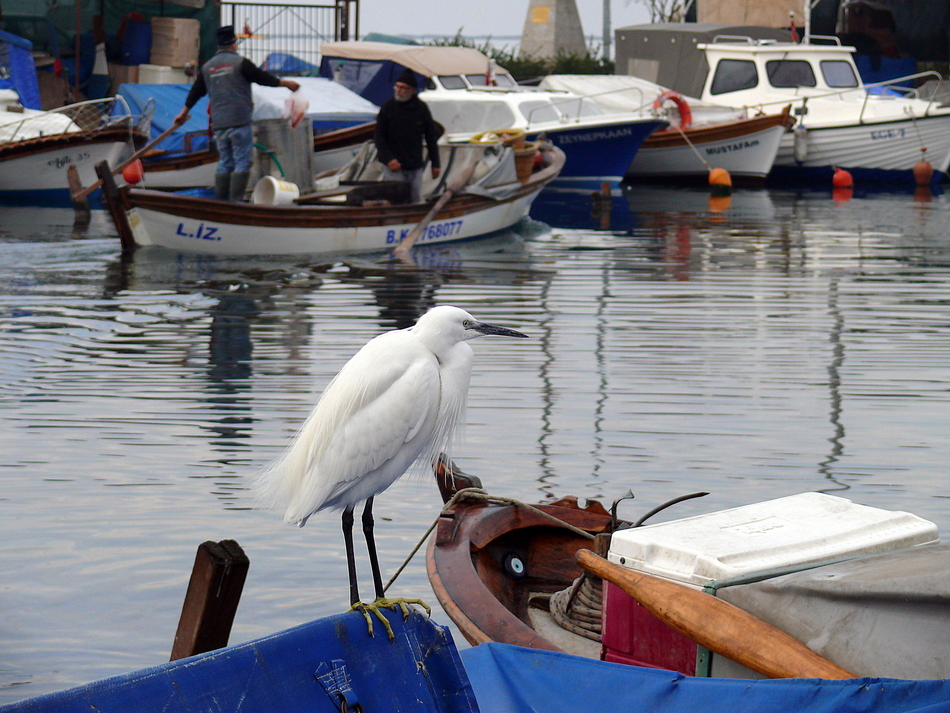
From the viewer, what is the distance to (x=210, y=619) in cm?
352

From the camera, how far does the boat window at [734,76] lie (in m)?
22.9

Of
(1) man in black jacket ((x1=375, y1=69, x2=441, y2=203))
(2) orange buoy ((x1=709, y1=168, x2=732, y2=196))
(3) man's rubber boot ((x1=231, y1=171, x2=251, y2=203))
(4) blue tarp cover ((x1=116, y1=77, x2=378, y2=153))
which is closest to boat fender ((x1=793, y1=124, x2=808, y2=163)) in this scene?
(2) orange buoy ((x1=709, y1=168, x2=732, y2=196))

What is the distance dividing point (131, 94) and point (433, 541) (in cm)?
1760

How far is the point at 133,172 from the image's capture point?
16406 mm

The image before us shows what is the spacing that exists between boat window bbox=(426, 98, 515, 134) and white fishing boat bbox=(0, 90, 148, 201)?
4.83 m

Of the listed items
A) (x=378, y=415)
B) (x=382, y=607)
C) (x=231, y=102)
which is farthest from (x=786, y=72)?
(x=382, y=607)

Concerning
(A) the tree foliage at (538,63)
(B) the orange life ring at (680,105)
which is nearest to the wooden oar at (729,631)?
(B) the orange life ring at (680,105)

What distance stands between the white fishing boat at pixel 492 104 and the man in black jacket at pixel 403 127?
17.3 feet

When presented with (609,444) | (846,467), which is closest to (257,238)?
(609,444)

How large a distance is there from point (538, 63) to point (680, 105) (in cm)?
997

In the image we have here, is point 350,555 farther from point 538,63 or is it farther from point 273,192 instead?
point 538,63

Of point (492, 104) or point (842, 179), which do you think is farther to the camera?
point (842, 179)

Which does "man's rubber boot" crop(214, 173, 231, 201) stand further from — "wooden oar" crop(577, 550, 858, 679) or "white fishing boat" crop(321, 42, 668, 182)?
"wooden oar" crop(577, 550, 858, 679)

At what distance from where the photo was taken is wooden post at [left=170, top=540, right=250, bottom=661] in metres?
3.46
